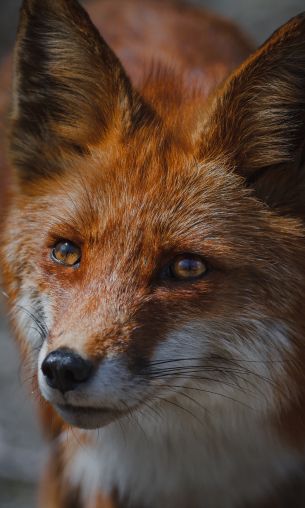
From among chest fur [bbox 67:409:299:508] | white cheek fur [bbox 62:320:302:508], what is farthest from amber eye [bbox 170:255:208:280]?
chest fur [bbox 67:409:299:508]

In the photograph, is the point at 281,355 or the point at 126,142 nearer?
the point at 281,355

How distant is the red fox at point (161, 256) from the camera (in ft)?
10.3

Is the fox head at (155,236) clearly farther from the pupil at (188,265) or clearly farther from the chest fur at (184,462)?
the chest fur at (184,462)

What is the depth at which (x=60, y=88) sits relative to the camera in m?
3.77

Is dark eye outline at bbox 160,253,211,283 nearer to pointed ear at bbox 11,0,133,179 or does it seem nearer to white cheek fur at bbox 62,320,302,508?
white cheek fur at bbox 62,320,302,508

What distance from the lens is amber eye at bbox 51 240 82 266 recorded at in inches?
133

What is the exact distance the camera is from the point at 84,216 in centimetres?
338

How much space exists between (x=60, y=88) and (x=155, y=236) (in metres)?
0.95

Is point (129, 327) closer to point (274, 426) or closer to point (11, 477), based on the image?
point (274, 426)

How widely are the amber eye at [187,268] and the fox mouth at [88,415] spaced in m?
0.56

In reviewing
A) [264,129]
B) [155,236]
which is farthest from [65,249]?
[264,129]

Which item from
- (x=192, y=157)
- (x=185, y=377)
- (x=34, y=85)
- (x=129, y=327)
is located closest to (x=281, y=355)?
(x=185, y=377)

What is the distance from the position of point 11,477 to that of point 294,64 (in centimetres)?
325

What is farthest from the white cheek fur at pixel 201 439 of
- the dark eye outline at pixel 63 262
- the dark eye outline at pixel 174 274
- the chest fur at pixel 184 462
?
the dark eye outline at pixel 63 262
